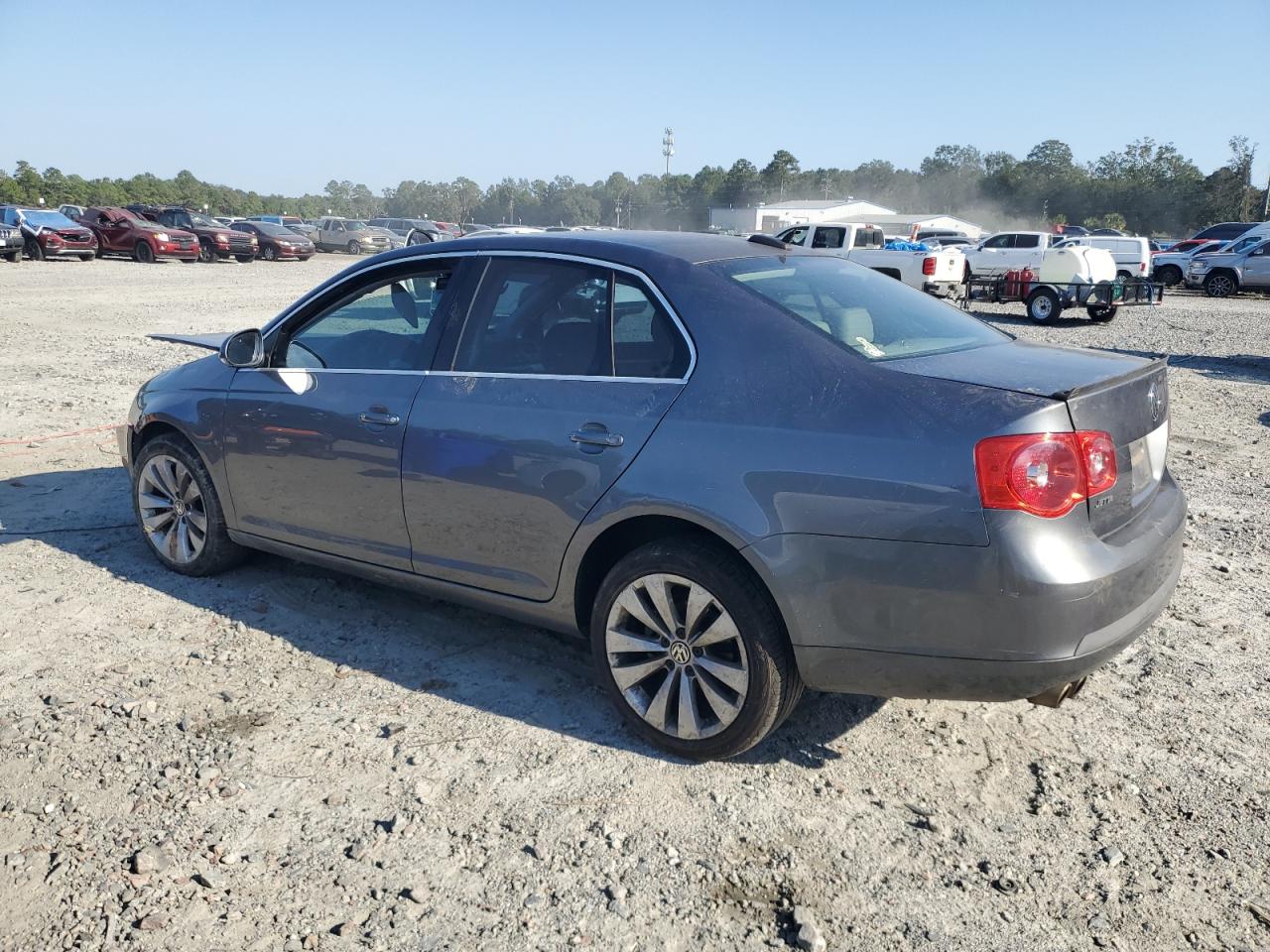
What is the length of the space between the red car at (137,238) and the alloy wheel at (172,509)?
30868 mm

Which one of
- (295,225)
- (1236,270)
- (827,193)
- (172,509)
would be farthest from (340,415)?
(827,193)

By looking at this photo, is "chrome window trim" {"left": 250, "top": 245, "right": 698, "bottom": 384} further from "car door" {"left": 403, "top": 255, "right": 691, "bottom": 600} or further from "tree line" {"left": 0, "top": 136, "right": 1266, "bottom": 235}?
"tree line" {"left": 0, "top": 136, "right": 1266, "bottom": 235}

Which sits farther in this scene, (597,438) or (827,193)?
(827,193)

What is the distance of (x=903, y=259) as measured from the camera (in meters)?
22.9

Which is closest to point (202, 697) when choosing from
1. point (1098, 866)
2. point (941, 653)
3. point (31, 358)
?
point (941, 653)

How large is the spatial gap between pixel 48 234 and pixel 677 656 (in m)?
33.2

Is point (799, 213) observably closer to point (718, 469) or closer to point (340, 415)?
point (340, 415)

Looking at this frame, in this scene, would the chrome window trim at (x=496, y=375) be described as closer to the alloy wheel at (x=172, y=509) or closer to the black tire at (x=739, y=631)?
the black tire at (x=739, y=631)

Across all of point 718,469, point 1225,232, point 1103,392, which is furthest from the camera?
point 1225,232

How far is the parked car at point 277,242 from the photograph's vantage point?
36469 mm

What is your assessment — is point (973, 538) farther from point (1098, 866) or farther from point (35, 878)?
point (35, 878)

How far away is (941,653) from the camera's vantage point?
3045 mm

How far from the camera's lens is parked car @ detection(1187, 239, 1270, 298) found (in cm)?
2864

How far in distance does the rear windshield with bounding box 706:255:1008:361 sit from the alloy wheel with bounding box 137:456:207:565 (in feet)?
9.61
